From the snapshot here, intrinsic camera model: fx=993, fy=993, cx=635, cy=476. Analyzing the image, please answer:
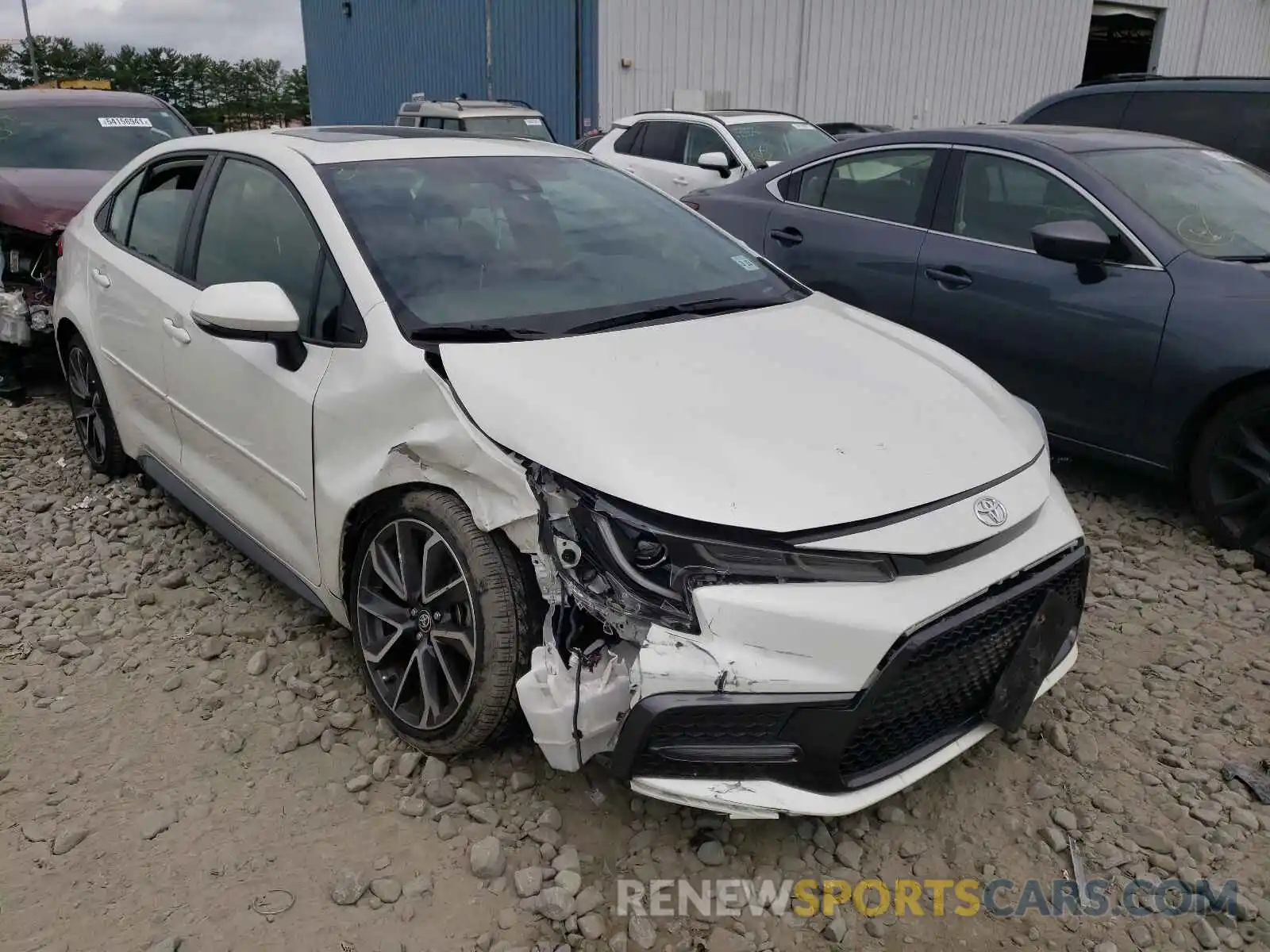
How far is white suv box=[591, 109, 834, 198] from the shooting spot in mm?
9711

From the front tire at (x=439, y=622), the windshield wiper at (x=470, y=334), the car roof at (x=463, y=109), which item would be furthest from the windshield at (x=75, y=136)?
the front tire at (x=439, y=622)

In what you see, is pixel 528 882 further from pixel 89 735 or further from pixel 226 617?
pixel 226 617

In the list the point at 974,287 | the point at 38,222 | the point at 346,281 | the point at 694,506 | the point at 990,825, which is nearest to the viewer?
the point at 694,506

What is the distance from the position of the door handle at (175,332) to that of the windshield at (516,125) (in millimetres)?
8401

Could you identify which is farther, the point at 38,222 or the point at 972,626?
the point at 38,222

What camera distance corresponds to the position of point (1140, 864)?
237cm

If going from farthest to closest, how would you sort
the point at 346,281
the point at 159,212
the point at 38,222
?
the point at 38,222 → the point at 159,212 → the point at 346,281

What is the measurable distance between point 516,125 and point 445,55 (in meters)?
10.6

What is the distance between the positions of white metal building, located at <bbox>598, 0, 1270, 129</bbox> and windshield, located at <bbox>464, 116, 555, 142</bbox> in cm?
494

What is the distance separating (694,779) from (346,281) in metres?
1.59

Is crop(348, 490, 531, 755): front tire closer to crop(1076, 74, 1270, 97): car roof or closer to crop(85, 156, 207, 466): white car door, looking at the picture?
crop(85, 156, 207, 466): white car door

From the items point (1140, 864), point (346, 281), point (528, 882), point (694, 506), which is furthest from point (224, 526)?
point (1140, 864)

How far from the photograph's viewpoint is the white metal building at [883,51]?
664 inches

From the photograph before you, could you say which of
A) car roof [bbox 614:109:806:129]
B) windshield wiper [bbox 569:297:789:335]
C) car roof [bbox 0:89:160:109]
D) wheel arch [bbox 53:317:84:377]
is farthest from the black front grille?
car roof [bbox 614:109:806:129]
